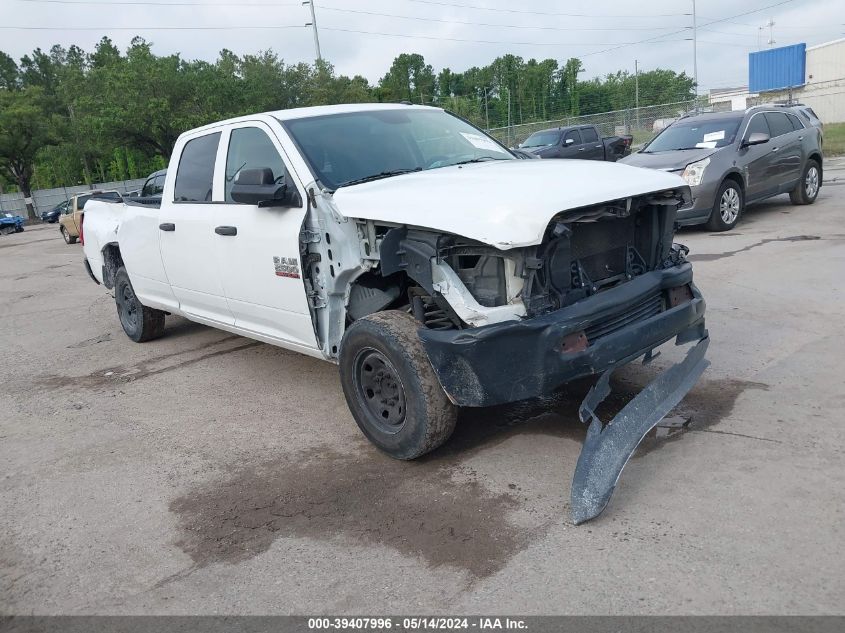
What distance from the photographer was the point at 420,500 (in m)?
3.81

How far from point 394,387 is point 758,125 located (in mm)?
9479

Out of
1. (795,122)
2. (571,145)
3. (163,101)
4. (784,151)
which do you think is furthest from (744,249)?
(163,101)

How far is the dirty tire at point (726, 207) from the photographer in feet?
34.7

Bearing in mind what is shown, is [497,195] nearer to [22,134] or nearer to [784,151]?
[784,151]

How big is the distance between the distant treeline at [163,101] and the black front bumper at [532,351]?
124ft

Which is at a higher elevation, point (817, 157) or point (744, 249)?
point (817, 157)

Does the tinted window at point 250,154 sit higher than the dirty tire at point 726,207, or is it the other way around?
the tinted window at point 250,154

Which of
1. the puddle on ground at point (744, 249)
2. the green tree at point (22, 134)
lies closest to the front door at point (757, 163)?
the puddle on ground at point (744, 249)

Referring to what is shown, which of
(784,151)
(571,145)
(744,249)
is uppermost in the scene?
(784,151)

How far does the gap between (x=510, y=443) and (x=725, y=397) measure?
1.46 metres

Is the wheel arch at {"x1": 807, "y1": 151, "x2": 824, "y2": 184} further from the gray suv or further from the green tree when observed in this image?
the green tree

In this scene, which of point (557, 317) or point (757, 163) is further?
point (757, 163)

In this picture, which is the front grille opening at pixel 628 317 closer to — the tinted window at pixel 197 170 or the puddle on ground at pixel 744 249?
the tinted window at pixel 197 170

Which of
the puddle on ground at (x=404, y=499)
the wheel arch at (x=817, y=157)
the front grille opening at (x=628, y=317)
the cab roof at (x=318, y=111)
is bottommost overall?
the puddle on ground at (x=404, y=499)
